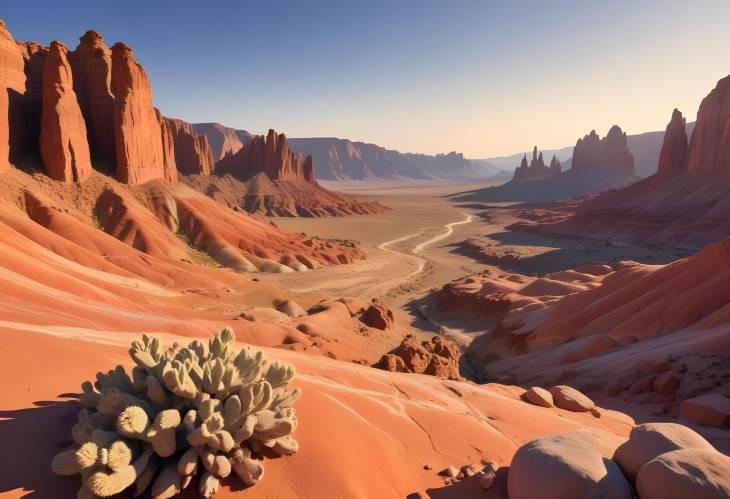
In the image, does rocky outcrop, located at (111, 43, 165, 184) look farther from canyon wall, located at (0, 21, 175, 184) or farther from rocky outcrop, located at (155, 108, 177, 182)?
rocky outcrop, located at (155, 108, 177, 182)

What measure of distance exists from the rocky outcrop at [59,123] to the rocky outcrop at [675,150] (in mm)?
89659

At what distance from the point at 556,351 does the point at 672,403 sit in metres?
6.58

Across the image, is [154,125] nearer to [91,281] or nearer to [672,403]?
[91,281]

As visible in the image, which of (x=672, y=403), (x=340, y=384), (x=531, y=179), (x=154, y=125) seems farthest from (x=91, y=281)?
(x=531, y=179)

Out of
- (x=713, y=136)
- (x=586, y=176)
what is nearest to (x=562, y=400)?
(x=713, y=136)

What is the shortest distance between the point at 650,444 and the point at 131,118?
45.1 meters

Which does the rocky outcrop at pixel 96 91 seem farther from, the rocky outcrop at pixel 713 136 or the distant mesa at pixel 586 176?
the distant mesa at pixel 586 176

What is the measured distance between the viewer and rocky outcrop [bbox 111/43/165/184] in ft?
127

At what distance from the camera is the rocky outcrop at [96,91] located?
3825 cm

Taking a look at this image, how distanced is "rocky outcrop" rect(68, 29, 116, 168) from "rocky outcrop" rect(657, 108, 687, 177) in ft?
287

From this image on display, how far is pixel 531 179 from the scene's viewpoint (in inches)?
6501

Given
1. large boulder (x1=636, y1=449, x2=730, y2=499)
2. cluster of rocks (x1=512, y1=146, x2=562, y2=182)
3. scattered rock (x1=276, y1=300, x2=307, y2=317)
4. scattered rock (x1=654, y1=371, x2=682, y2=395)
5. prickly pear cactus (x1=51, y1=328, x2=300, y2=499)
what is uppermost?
cluster of rocks (x1=512, y1=146, x2=562, y2=182)

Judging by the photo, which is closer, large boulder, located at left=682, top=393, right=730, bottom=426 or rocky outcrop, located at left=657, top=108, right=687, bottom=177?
large boulder, located at left=682, top=393, right=730, bottom=426

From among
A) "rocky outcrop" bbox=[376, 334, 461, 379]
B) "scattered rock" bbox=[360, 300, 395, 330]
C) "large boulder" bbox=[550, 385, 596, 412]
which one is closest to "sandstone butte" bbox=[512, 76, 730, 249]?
"scattered rock" bbox=[360, 300, 395, 330]
